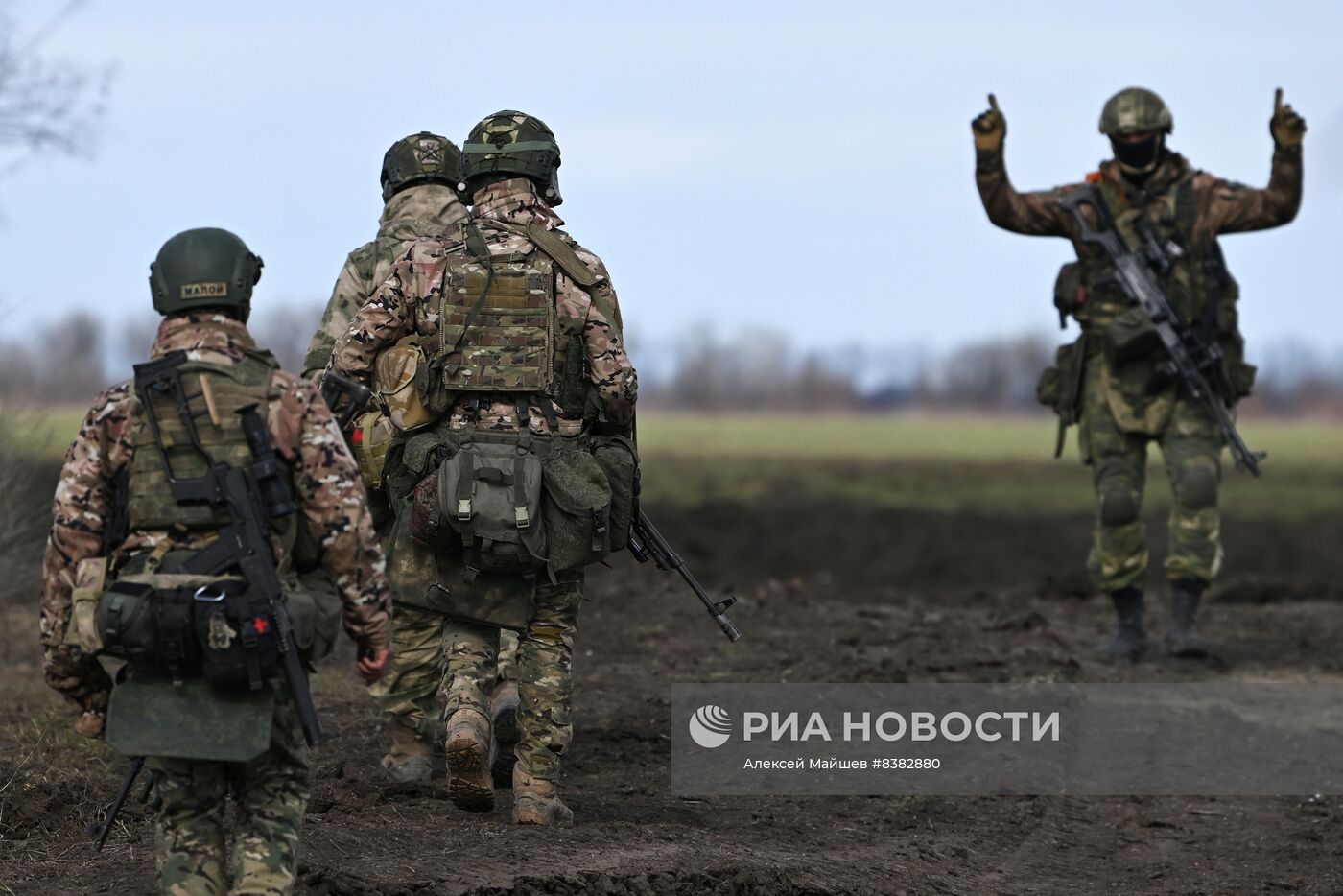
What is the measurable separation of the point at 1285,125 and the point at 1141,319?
4.13 ft

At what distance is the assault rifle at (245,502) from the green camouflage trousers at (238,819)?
0.64 feet

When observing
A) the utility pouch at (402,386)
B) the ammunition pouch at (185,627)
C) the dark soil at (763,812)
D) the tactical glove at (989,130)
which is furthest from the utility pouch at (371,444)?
the tactical glove at (989,130)

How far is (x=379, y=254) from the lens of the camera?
811cm

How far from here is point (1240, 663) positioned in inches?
460

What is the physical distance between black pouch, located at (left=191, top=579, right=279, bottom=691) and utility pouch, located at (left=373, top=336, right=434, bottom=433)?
79.0 inches

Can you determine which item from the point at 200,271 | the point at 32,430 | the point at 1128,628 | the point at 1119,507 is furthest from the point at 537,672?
the point at 32,430

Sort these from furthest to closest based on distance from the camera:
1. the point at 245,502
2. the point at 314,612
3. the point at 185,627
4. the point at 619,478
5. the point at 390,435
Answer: the point at 390,435 < the point at 619,478 < the point at 314,612 < the point at 245,502 < the point at 185,627

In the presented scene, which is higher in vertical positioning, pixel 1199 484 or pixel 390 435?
pixel 390 435

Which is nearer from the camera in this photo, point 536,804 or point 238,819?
point 238,819

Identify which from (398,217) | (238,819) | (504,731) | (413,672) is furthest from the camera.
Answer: (398,217)

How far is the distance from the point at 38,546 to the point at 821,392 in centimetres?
9580

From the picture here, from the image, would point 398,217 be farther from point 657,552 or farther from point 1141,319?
point 1141,319

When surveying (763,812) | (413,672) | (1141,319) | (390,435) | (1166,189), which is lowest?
(763,812)

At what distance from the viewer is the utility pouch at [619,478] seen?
709 centimetres
